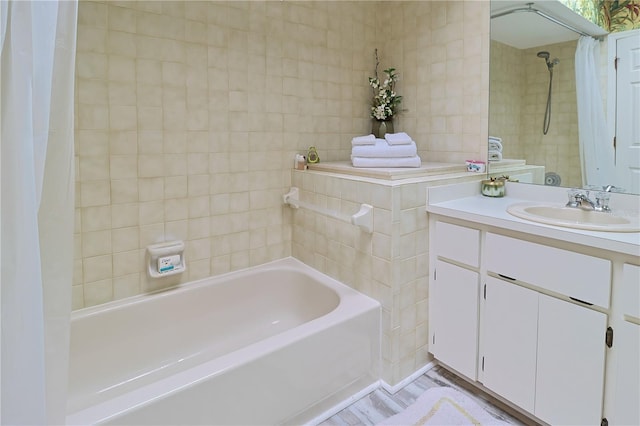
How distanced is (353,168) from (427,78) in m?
0.87

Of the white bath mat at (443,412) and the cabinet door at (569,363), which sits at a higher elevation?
the cabinet door at (569,363)

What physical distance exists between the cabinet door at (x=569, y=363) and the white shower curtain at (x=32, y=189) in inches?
63.8

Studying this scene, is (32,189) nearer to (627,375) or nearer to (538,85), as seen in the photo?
(627,375)

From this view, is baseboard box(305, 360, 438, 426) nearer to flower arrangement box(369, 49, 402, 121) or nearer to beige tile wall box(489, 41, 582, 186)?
beige tile wall box(489, 41, 582, 186)

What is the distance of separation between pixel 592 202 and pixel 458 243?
0.60 meters

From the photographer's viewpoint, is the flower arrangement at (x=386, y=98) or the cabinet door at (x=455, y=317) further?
the flower arrangement at (x=386, y=98)

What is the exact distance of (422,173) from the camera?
1.95m

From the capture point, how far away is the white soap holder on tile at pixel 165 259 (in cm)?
195

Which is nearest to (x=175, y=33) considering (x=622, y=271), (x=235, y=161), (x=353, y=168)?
(x=235, y=161)

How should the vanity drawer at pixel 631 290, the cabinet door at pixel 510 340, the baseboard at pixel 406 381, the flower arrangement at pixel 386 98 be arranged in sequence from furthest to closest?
the flower arrangement at pixel 386 98 → the baseboard at pixel 406 381 → the cabinet door at pixel 510 340 → the vanity drawer at pixel 631 290

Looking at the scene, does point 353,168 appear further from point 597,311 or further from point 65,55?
point 65,55

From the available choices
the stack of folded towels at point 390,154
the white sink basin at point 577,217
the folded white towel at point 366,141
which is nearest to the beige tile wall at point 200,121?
the folded white towel at point 366,141

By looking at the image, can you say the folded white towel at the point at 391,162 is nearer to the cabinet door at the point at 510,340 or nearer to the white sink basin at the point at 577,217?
the white sink basin at the point at 577,217

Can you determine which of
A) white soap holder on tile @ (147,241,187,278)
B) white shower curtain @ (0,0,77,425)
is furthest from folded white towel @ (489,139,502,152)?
white shower curtain @ (0,0,77,425)
